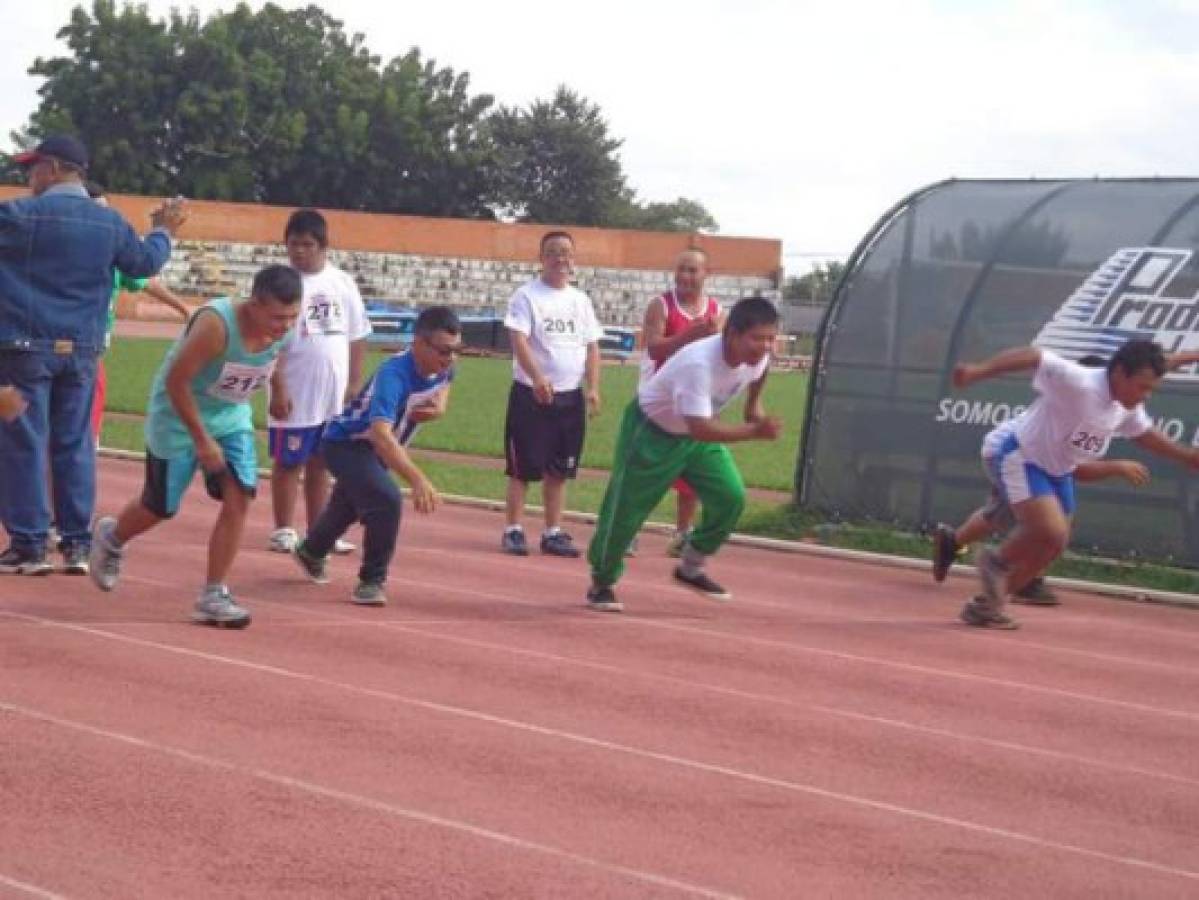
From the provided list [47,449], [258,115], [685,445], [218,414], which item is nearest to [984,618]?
[685,445]

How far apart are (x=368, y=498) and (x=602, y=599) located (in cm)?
133

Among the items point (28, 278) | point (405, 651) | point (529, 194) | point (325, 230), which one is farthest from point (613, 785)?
point (529, 194)

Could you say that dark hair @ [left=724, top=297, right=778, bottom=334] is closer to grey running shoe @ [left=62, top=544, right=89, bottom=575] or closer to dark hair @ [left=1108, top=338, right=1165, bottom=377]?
dark hair @ [left=1108, top=338, right=1165, bottom=377]

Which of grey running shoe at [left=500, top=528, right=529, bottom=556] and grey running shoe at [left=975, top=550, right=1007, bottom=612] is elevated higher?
grey running shoe at [left=975, top=550, right=1007, bottom=612]

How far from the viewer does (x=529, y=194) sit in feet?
323

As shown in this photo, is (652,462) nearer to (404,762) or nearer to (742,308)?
(742,308)

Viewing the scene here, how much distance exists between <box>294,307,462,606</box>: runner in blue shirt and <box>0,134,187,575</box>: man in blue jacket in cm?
123

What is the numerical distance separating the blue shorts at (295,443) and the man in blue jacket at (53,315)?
4.48ft

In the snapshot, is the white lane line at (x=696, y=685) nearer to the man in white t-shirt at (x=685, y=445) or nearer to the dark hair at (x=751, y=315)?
the man in white t-shirt at (x=685, y=445)

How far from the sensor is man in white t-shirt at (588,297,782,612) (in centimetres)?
1089

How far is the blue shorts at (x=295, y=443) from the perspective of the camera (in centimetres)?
1229

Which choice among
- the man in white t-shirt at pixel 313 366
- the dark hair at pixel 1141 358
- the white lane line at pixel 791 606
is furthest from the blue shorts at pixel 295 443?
the dark hair at pixel 1141 358

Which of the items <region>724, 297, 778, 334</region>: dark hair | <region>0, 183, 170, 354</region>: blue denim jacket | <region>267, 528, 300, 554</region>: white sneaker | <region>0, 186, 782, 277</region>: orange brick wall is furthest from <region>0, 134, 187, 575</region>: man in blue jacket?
<region>0, 186, 782, 277</region>: orange brick wall

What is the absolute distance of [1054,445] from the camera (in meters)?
11.9
